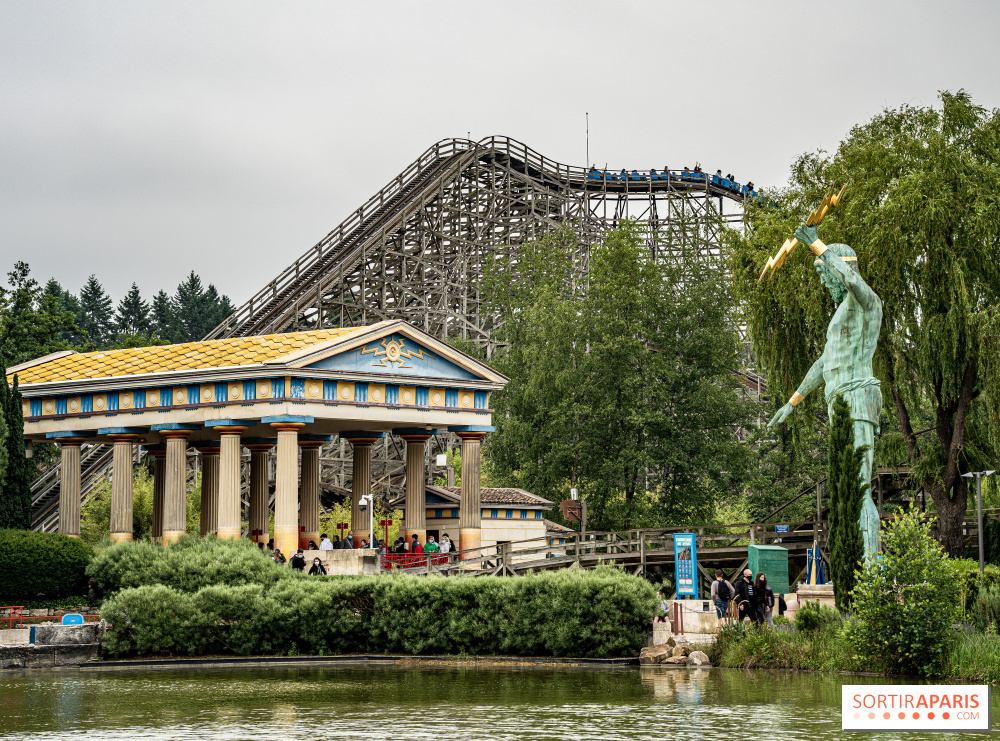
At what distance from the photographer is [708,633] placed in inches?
1041

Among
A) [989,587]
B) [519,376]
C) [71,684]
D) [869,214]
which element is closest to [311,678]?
[71,684]

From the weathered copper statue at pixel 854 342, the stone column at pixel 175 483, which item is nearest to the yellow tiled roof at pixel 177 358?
the stone column at pixel 175 483

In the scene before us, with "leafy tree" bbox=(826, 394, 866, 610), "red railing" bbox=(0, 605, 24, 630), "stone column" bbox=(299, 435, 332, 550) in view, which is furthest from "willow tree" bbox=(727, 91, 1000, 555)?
"red railing" bbox=(0, 605, 24, 630)

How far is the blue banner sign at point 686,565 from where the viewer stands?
28.8m

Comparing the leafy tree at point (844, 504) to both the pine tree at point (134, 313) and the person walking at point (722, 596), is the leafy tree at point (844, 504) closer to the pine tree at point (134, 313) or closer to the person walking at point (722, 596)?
the person walking at point (722, 596)

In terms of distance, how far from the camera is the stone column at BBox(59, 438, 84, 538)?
36844mm

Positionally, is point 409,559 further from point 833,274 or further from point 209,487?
point 833,274

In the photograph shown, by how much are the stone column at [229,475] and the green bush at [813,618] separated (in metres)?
14.7

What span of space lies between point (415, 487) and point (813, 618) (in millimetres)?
16189

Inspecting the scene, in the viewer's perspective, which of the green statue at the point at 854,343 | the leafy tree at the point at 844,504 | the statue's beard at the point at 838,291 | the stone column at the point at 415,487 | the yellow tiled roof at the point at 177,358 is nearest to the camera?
the leafy tree at the point at 844,504

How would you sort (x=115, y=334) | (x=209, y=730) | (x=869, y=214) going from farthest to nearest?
(x=115, y=334) → (x=869, y=214) → (x=209, y=730)

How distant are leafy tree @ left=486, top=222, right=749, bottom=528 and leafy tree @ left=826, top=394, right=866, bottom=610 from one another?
17100mm

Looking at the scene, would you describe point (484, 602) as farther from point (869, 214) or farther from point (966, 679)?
point (869, 214)

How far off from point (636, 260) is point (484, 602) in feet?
74.0
